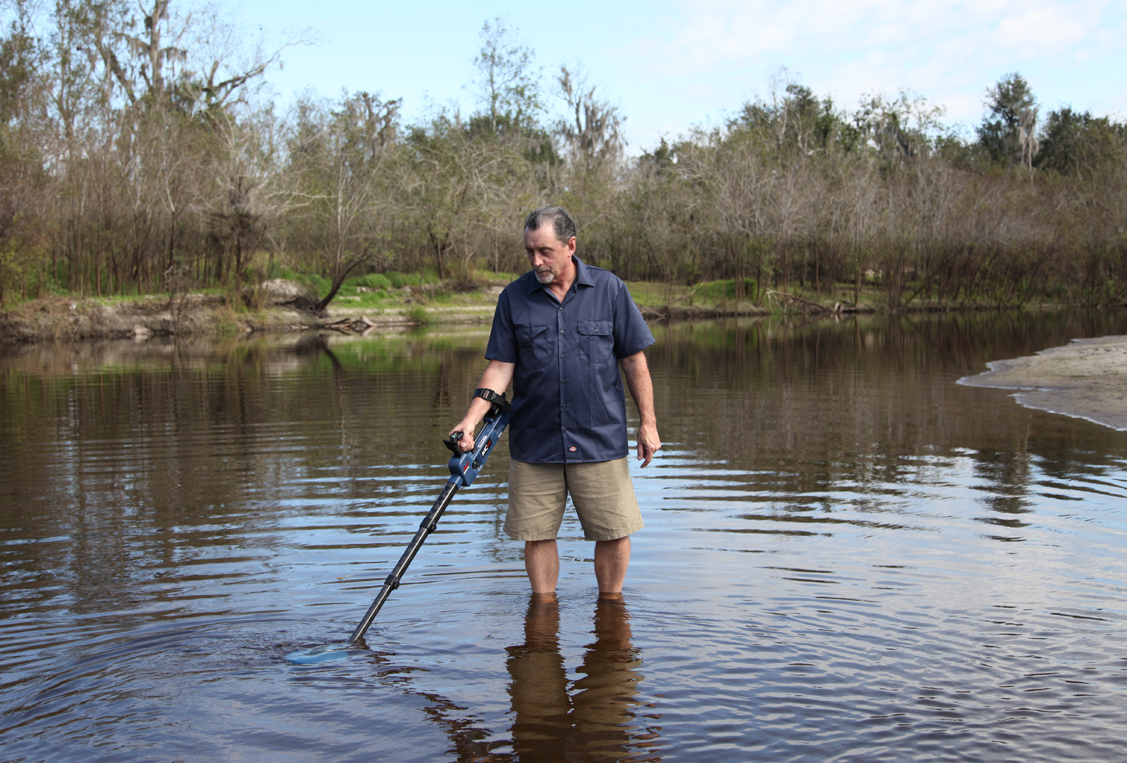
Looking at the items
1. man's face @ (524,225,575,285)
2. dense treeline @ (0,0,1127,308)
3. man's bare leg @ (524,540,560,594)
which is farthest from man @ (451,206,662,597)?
dense treeline @ (0,0,1127,308)

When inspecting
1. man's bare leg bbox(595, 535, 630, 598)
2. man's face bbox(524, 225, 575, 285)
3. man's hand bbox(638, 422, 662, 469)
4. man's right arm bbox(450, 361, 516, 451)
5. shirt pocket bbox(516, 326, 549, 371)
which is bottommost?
man's bare leg bbox(595, 535, 630, 598)

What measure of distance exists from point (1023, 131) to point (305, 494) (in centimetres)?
7976

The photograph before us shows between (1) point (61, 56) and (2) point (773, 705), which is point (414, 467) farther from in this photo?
(1) point (61, 56)

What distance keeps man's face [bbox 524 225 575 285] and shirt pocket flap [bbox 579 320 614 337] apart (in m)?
0.26

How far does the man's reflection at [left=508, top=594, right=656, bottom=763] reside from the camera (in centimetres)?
346

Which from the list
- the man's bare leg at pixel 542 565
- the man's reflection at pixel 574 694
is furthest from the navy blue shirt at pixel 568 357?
the man's reflection at pixel 574 694

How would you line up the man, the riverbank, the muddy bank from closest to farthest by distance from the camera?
the man → the muddy bank → the riverbank

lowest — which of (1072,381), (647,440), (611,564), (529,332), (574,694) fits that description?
(574,694)

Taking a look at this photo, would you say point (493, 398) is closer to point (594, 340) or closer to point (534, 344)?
point (534, 344)

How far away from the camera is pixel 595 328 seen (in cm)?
446

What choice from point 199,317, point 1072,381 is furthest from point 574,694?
point 199,317

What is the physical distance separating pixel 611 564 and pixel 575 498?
47 cm

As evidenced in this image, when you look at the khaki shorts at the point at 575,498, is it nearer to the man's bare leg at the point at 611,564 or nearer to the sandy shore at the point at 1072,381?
the man's bare leg at the point at 611,564

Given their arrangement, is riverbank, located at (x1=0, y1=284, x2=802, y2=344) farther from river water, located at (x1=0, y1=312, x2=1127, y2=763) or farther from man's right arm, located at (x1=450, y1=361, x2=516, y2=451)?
man's right arm, located at (x1=450, y1=361, x2=516, y2=451)
